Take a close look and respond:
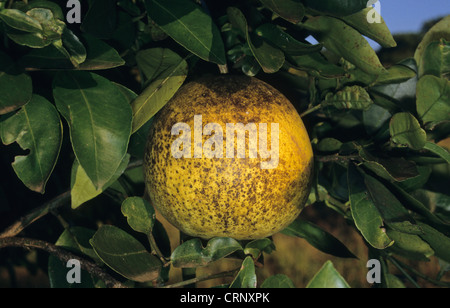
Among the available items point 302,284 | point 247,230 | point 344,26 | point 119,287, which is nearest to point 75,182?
point 119,287

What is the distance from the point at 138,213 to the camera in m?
0.73

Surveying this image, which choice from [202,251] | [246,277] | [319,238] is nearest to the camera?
[246,277]

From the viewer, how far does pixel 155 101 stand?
2.17 ft

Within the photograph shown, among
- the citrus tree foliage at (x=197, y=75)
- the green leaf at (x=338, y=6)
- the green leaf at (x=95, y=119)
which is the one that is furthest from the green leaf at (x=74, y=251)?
the green leaf at (x=338, y=6)

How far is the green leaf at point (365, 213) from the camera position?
69 centimetres

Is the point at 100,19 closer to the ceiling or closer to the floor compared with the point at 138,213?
closer to the ceiling

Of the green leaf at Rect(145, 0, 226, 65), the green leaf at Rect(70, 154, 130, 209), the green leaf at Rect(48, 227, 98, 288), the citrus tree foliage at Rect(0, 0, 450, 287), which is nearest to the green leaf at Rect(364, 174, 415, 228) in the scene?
the citrus tree foliage at Rect(0, 0, 450, 287)

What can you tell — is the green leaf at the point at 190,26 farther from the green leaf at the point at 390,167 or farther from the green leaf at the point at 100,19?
the green leaf at the point at 390,167

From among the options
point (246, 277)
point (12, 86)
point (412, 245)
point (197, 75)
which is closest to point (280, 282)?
point (246, 277)

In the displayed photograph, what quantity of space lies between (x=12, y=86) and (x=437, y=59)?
2.18 ft

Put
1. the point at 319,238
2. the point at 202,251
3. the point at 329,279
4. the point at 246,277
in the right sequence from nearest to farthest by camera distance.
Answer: the point at 329,279, the point at 246,277, the point at 202,251, the point at 319,238

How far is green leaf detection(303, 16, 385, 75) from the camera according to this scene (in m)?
0.67

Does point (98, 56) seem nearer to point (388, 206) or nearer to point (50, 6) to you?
point (50, 6)

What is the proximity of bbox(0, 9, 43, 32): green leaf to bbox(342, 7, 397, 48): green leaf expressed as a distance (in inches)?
18.1
